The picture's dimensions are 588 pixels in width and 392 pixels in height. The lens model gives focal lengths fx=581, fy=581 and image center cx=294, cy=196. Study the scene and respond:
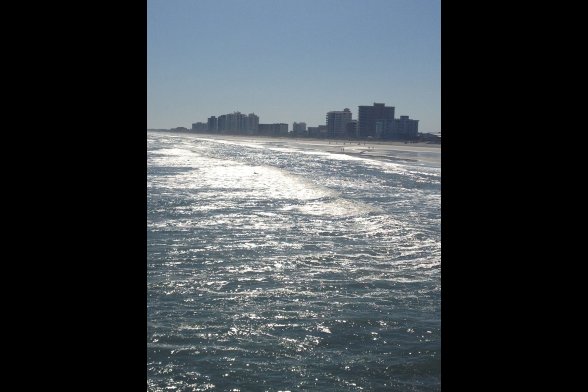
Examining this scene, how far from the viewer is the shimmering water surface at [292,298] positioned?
5.22 meters

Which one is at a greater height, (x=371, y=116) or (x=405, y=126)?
(x=371, y=116)

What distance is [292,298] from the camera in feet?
24.2

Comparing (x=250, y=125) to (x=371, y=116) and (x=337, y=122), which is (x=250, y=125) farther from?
(x=371, y=116)

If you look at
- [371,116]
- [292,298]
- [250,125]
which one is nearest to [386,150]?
[292,298]

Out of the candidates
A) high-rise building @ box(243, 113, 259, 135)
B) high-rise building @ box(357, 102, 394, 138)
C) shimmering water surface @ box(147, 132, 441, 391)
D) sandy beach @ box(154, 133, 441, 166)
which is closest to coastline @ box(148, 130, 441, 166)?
sandy beach @ box(154, 133, 441, 166)

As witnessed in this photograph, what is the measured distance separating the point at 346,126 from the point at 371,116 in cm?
898

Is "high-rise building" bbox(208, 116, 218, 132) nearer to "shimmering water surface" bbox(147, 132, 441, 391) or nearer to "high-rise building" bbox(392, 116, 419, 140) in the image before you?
"high-rise building" bbox(392, 116, 419, 140)

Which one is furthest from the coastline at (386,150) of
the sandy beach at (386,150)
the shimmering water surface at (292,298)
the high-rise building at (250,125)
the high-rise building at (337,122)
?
the high-rise building at (250,125)

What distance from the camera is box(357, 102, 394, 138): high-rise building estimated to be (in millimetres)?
140750
